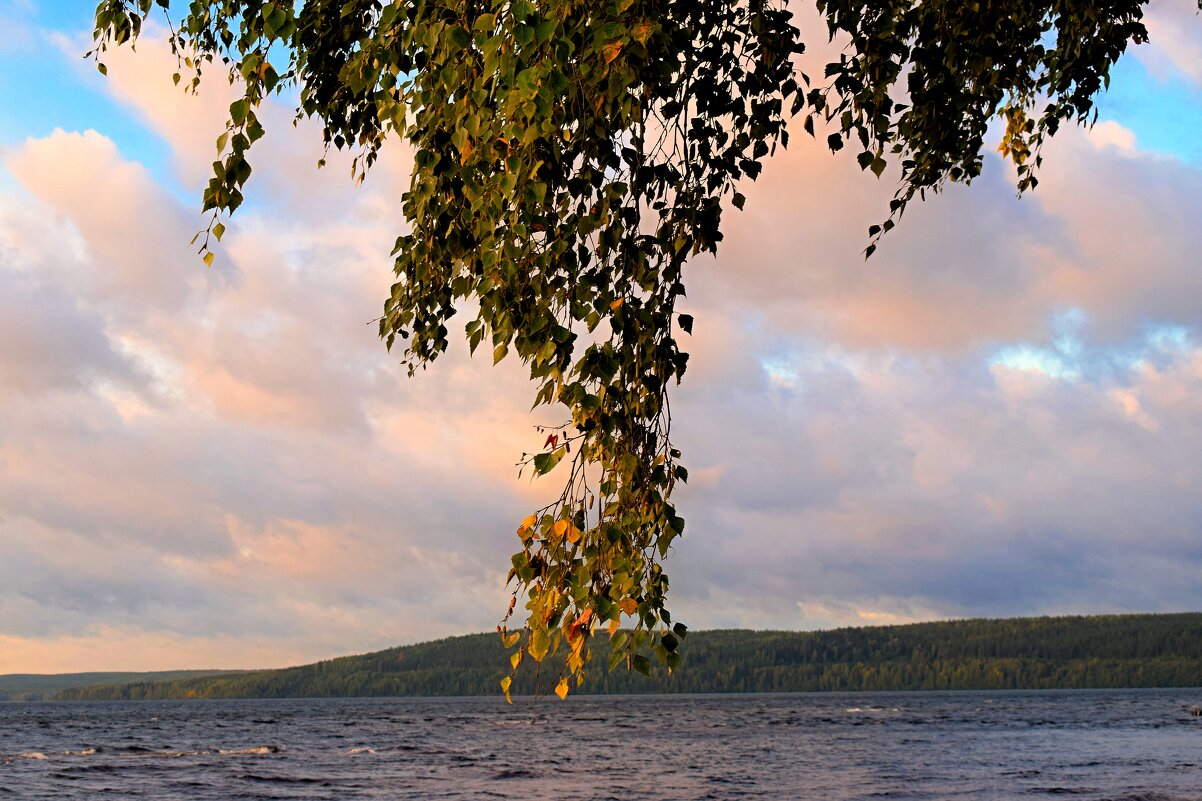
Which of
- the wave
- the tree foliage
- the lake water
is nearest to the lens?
the tree foliage

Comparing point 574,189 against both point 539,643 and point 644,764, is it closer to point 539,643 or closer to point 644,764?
point 539,643

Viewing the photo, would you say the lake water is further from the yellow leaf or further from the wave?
the yellow leaf

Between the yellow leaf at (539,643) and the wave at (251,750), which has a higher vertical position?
the yellow leaf at (539,643)

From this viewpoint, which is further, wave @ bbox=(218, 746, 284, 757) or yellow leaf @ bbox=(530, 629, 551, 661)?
wave @ bbox=(218, 746, 284, 757)

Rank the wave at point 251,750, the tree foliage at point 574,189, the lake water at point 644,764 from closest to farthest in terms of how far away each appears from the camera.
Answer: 1. the tree foliage at point 574,189
2. the lake water at point 644,764
3. the wave at point 251,750

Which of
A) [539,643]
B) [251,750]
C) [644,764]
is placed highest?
[539,643]

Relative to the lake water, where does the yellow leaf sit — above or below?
above

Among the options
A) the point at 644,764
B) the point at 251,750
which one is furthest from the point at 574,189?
the point at 251,750

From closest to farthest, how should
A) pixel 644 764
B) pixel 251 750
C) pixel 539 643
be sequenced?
1. pixel 539 643
2. pixel 644 764
3. pixel 251 750

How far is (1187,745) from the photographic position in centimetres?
6247

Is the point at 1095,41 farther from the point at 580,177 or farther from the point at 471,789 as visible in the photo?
the point at 471,789

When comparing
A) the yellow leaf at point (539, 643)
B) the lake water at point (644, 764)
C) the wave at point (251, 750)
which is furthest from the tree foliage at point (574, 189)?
the wave at point (251, 750)

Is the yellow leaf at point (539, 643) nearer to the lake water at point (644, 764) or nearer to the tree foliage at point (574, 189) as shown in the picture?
the tree foliage at point (574, 189)

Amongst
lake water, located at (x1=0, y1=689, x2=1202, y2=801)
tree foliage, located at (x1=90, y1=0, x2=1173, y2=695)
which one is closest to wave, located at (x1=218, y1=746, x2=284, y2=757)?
lake water, located at (x1=0, y1=689, x2=1202, y2=801)
